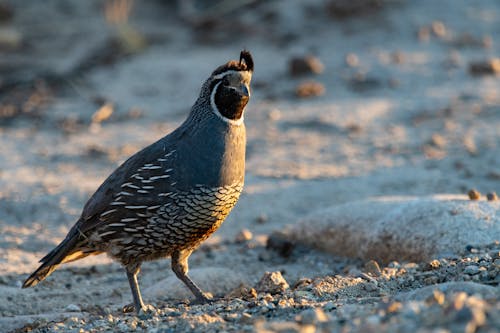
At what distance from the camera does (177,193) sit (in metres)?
5.72

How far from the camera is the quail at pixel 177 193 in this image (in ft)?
18.7

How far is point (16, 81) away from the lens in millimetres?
12336

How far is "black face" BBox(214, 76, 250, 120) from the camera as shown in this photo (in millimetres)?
5992

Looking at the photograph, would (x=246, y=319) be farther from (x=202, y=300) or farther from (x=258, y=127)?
(x=258, y=127)

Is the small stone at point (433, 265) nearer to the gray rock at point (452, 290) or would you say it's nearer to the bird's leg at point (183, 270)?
the gray rock at point (452, 290)

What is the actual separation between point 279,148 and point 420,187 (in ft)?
6.20

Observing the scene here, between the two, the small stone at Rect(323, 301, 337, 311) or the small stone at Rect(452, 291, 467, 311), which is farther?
the small stone at Rect(323, 301, 337, 311)

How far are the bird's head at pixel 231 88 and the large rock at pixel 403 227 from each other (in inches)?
64.4

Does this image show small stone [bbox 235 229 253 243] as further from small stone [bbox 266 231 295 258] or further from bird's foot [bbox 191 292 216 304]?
bird's foot [bbox 191 292 216 304]

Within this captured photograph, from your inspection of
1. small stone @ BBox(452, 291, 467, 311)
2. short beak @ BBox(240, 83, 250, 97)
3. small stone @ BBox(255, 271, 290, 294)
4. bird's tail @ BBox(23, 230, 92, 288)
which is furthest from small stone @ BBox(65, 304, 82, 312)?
small stone @ BBox(452, 291, 467, 311)

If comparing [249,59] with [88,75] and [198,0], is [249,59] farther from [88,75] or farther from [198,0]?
[198,0]

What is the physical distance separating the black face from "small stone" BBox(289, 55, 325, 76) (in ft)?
20.2

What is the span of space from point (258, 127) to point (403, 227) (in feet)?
13.8

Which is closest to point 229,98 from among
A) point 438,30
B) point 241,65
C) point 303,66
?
point 241,65
